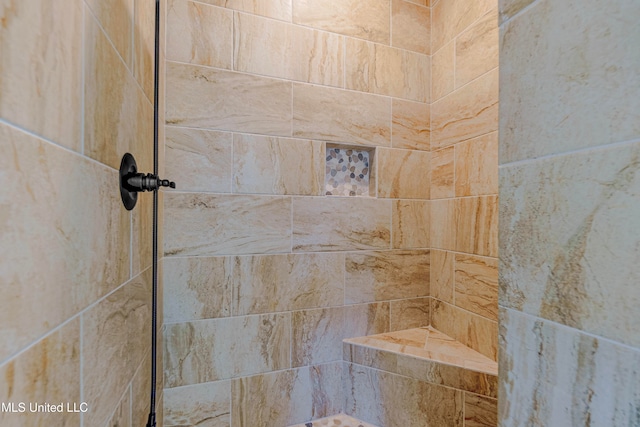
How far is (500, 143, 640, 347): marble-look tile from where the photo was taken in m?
0.34

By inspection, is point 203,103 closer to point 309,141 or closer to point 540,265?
point 309,141

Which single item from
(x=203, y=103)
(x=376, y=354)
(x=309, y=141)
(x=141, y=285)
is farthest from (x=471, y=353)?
(x=203, y=103)

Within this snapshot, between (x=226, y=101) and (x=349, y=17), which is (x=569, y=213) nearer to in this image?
(x=226, y=101)

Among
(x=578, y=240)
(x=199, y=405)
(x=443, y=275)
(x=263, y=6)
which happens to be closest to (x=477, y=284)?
(x=443, y=275)

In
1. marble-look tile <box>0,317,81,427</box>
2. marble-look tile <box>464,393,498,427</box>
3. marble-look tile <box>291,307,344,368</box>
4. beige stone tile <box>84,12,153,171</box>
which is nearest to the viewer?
marble-look tile <box>0,317,81,427</box>

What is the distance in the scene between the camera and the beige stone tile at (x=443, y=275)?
1563 mm

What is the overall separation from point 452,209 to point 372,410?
113cm

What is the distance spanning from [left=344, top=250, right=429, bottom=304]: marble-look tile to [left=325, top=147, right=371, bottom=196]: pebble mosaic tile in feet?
1.18

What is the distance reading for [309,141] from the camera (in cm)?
147

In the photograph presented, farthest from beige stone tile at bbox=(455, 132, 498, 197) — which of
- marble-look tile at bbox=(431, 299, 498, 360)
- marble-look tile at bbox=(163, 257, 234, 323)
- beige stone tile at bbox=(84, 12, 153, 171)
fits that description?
beige stone tile at bbox=(84, 12, 153, 171)

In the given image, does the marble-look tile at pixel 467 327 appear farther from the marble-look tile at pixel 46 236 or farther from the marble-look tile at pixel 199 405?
the marble-look tile at pixel 46 236

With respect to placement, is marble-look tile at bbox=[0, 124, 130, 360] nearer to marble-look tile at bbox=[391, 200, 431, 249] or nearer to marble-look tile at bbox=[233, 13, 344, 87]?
marble-look tile at bbox=[233, 13, 344, 87]

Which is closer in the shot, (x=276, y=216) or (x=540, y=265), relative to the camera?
(x=540, y=265)

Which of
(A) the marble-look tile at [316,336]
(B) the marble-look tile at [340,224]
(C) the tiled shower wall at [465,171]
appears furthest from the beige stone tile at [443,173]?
(A) the marble-look tile at [316,336]
